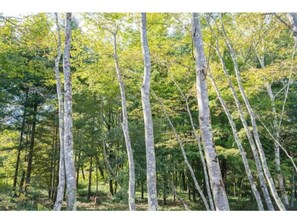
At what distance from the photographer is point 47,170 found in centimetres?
944

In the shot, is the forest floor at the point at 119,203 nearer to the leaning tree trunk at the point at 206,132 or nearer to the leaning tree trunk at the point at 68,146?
the leaning tree trunk at the point at 68,146

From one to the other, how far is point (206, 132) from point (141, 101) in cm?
603

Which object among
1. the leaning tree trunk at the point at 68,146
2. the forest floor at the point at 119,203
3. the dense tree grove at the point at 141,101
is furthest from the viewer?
the forest floor at the point at 119,203

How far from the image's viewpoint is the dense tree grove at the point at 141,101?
6172mm

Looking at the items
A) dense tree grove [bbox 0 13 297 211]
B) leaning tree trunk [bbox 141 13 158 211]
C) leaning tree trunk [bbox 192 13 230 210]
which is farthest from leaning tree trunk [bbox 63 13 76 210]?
leaning tree trunk [bbox 192 13 230 210]

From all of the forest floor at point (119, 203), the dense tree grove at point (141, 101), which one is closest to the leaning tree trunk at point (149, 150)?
the dense tree grove at point (141, 101)

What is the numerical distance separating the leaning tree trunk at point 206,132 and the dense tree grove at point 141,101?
1854 mm

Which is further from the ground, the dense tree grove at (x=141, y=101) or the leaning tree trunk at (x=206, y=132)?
the dense tree grove at (x=141, y=101)

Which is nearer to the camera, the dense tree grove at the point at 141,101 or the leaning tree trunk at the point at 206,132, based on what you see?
the leaning tree trunk at the point at 206,132

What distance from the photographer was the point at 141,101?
8.82 metres

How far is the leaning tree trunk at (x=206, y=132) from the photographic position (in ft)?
8.94

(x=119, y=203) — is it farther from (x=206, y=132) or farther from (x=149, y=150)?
(x=206, y=132)

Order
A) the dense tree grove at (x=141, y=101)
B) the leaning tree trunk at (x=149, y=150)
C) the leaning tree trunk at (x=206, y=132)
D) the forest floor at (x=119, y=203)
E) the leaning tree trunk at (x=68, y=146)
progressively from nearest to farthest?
the leaning tree trunk at (x=206, y=132)
the leaning tree trunk at (x=68, y=146)
the leaning tree trunk at (x=149, y=150)
the dense tree grove at (x=141, y=101)
the forest floor at (x=119, y=203)

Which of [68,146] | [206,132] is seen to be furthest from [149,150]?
[206,132]
